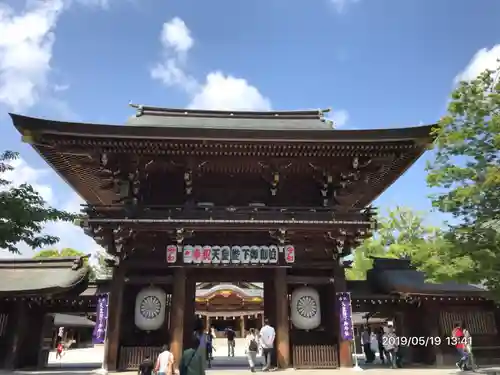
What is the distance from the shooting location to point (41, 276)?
17.3 metres

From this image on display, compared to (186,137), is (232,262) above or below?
below

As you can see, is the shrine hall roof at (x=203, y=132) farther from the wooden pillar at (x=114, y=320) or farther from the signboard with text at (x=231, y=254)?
the wooden pillar at (x=114, y=320)

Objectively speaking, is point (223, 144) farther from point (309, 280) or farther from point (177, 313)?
point (177, 313)

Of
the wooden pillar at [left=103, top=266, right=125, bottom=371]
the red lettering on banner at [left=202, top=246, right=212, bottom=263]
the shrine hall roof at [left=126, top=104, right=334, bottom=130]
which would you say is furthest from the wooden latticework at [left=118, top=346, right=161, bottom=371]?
the shrine hall roof at [left=126, top=104, right=334, bottom=130]

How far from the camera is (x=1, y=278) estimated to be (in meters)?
16.9

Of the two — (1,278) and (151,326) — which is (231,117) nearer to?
(151,326)

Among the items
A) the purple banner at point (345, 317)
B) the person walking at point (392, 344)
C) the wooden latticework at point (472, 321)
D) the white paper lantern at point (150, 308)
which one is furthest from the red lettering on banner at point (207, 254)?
the wooden latticework at point (472, 321)

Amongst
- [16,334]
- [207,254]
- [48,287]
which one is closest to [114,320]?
[48,287]

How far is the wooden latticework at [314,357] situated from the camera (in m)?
13.8

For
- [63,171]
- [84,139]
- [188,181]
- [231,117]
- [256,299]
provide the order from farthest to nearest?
[256,299] → [231,117] → [63,171] → [188,181] → [84,139]

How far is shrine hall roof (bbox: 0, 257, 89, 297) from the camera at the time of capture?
50.1 feet

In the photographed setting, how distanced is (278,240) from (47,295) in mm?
8831

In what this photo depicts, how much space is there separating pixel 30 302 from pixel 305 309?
422 inches

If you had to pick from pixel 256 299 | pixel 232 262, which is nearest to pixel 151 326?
pixel 232 262
